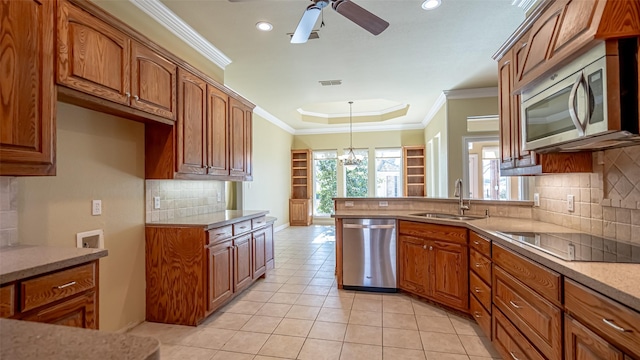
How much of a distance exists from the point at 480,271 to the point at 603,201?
3.07 feet

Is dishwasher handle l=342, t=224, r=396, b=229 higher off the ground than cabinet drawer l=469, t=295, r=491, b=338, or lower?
higher

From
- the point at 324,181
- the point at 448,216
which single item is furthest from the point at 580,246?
the point at 324,181

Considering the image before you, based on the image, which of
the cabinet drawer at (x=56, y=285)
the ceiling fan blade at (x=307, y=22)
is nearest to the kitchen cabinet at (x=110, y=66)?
the cabinet drawer at (x=56, y=285)

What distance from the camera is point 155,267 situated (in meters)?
2.66

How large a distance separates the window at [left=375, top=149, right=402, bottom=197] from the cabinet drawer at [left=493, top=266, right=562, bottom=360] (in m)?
6.46

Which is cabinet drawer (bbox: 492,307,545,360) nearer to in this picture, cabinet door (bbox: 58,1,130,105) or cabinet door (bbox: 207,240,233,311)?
cabinet door (bbox: 207,240,233,311)

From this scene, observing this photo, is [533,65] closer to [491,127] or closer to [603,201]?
[603,201]

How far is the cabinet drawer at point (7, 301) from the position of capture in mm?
1210

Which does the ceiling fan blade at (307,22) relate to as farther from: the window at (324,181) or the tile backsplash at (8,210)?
the window at (324,181)

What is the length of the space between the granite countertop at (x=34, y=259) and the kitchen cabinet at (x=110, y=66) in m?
0.94

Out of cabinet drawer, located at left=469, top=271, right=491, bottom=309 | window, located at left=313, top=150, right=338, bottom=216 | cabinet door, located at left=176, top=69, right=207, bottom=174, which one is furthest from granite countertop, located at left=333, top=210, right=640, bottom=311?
window, located at left=313, top=150, right=338, bottom=216

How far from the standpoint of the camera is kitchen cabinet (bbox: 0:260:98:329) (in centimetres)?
126

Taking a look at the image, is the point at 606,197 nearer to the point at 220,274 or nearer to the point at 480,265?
the point at 480,265

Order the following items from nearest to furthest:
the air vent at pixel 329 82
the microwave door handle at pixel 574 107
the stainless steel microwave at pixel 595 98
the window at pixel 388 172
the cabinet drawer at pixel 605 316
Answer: the cabinet drawer at pixel 605 316
the stainless steel microwave at pixel 595 98
the microwave door handle at pixel 574 107
the air vent at pixel 329 82
the window at pixel 388 172
